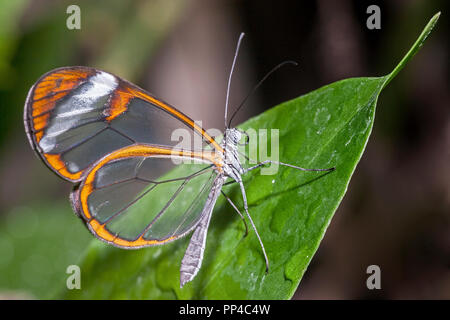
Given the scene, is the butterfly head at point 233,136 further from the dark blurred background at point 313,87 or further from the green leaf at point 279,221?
the dark blurred background at point 313,87

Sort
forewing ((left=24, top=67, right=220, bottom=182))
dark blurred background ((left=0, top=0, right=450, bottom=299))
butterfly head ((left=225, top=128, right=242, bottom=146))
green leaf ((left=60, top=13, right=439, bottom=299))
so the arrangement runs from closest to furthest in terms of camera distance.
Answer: green leaf ((left=60, top=13, right=439, bottom=299))
forewing ((left=24, top=67, right=220, bottom=182))
butterfly head ((left=225, top=128, right=242, bottom=146))
dark blurred background ((left=0, top=0, right=450, bottom=299))

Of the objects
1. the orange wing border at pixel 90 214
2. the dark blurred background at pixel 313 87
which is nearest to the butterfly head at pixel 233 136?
the orange wing border at pixel 90 214

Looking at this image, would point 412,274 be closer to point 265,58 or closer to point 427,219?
point 427,219

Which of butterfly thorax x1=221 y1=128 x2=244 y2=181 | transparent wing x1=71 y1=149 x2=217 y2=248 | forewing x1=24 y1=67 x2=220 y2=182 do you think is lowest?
transparent wing x1=71 y1=149 x2=217 y2=248

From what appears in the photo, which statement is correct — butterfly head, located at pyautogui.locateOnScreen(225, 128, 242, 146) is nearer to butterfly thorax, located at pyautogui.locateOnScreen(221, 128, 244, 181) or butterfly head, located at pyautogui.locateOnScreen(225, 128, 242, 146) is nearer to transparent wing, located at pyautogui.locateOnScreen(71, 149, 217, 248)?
butterfly thorax, located at pyautogui.locateOnScreen(221, 128, 244, 181)

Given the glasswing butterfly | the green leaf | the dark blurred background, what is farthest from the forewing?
the dark blurred background

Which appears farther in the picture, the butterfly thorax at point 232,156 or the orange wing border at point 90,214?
the butterfly thorax at point 232,156

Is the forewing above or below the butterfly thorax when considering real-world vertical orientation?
above
